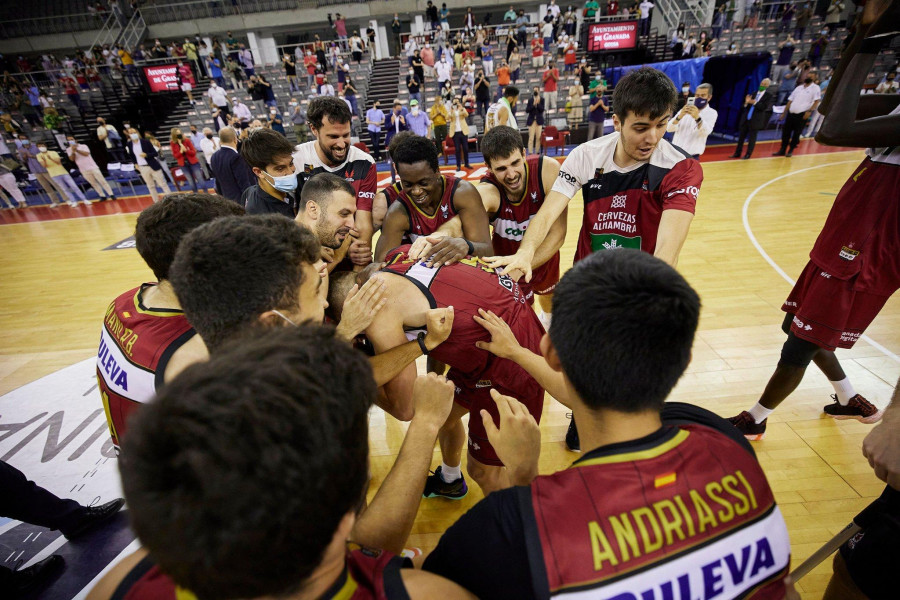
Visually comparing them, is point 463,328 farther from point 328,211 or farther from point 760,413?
point 760,413

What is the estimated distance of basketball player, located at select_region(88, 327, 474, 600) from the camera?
2.06 feet

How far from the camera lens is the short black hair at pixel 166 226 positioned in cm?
172

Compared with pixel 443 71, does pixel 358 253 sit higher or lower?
lower

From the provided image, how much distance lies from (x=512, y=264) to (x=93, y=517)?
9.59ft

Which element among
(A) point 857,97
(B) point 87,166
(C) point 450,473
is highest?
(A) point 857,97

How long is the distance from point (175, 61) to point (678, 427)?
85.4 ft

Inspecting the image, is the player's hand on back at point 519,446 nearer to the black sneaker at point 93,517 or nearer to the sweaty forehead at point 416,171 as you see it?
the sweaty forehead at point 416,171

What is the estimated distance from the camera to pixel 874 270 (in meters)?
2.20

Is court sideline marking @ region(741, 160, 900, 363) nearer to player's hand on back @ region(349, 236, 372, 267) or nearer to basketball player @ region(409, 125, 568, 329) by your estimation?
basketball player @ region(409, 125, 568, 329)

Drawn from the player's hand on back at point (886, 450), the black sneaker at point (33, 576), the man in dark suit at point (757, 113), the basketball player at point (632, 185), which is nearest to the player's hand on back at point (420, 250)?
the basketball player at point (632, 185)

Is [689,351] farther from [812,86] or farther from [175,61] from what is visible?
[175,61]

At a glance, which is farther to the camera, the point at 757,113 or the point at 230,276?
the point at 757,113

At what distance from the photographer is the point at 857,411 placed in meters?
2.89

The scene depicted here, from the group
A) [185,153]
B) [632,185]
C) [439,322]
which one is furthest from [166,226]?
[185,153]
